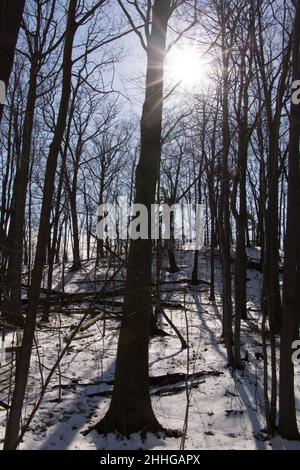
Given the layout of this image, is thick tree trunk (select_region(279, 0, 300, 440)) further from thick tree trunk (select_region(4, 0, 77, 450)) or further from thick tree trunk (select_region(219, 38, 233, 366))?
thick tree trunk (select_region(4, 0, 77, 450))

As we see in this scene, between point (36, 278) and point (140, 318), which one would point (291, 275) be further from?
point (36, 278)

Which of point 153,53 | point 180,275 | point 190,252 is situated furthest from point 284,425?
point 190,252

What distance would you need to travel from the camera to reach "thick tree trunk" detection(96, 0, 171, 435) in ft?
15.6

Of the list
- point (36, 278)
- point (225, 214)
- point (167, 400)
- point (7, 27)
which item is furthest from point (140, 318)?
Result: point (225, 214)

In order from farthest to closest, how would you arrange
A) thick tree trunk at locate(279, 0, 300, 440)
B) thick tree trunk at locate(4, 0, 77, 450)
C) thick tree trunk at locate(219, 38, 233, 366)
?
thick tree trunk at locate(219, 38, 233, 366) → thick tree trunk at locate(279, 0, 300, 440) → thick tree trunk at locate(4, 0, 77, 450)

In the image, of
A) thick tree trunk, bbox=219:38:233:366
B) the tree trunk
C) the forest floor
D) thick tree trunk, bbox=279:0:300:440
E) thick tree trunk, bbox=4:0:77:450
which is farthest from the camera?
thick tree trunk, bbox=219:38:233:366

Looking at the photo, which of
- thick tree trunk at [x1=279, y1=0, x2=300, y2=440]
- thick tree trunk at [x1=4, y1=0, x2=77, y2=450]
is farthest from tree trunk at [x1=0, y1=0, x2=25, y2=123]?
thick tree trunk at [x1=279, y1=0, x2=300, y2=440]

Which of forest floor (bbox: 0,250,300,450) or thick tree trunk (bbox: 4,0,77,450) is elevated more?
thick tree trunk (bbox: 4,0,77,450)

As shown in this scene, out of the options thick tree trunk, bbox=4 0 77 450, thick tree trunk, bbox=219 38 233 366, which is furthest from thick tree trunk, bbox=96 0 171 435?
thick tree trunk, bbox=219 38 233 366

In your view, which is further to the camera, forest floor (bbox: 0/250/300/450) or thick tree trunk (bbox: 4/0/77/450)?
forest floor (bbox: 0/250/300/450)

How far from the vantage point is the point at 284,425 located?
15.5ft

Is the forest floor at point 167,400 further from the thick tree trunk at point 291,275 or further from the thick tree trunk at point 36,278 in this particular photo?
the thick tree trunk at point 36,278

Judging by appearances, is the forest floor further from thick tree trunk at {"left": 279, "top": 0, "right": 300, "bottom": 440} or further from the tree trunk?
the tree trunk

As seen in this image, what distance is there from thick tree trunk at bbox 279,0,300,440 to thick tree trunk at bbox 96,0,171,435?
1.37 meters
